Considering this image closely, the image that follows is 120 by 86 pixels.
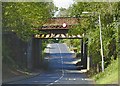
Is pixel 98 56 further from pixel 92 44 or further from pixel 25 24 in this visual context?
pixel 25 24

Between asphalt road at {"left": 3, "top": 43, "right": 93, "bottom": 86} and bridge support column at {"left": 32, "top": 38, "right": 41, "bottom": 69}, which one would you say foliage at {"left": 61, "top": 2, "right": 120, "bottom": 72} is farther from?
bridge support column at {"left": 32, "top": 38, "right": 41, "bottom": 69}

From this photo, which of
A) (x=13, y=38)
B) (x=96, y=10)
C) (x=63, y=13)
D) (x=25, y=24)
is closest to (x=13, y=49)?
(x=13, y=38)

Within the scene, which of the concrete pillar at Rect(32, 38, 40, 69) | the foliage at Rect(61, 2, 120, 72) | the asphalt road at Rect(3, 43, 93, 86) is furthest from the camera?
the concrete pillar at Rect(32, 38, 40, 69)

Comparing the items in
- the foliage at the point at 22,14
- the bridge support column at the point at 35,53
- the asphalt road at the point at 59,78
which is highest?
the foliage at the point at 22,14

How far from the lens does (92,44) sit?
47.9m

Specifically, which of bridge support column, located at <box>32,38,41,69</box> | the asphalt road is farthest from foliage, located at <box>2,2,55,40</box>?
bridge support column, located at <box>32,38,41,69</box>

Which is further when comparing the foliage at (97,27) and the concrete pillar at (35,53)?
the concrete pillar at (35,53)

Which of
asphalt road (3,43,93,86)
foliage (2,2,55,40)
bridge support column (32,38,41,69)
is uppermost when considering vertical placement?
foliage (2,2,55,40)

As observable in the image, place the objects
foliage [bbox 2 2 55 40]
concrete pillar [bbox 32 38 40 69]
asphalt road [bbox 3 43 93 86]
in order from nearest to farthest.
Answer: foliage [bbox 2 2 55 40], asphalt road [bbox 3 43 93 86], concrete pillar [bbox 32 38 40 69]

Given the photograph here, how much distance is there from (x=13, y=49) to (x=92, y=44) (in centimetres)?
1429

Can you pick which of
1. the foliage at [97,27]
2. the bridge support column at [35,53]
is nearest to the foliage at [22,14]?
the foliage at [97,27]

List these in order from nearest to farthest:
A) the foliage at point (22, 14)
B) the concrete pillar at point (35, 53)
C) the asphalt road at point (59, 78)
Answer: the foliage at point (22, 14) → the asphalt road at point (59, 78) → the concrete pillar at point (35, 53)

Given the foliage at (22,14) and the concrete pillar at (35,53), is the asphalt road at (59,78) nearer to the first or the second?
the concrete pillar at (35,53)

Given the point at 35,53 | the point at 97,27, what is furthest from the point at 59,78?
the point at 35,53
